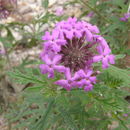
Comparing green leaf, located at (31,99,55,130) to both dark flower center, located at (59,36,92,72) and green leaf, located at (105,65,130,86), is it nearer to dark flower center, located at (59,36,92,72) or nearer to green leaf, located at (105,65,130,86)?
dark flower center, located at (59,36,92,72)

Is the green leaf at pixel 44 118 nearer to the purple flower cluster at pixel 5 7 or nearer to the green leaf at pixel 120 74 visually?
the green leaf at pixel 120 74

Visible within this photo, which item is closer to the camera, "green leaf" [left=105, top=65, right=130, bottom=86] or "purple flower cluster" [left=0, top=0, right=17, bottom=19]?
"green leaf" [left=105, top=65, right=130, bottom=86]

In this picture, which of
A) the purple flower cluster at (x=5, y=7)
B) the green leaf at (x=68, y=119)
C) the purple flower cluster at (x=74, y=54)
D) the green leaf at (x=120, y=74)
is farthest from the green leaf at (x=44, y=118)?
the purple flower cluster at (x=5, y=7)

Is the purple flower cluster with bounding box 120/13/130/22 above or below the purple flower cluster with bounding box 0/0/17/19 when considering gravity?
below

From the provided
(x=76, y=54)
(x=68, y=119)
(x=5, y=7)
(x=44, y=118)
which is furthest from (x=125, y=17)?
(x=44, y=118)

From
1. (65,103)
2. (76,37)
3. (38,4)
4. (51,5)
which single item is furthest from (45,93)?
(38,4)

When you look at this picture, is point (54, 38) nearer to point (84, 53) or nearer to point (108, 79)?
point (84, 53)

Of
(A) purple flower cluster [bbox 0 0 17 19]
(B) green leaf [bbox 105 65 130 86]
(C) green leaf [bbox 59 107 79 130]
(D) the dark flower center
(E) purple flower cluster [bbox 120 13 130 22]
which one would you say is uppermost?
(A) purple flower cluster [bbox 0 0 17 19]

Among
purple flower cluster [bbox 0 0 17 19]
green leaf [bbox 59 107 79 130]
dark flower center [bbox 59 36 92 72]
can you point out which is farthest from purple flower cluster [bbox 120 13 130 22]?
green leaf [bbox 59 107 79 130]
